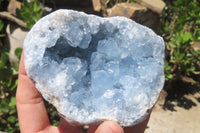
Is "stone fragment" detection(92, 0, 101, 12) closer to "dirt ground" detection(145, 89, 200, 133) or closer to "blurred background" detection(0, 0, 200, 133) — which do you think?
"blurred background" detection(0, 0, 200, 133)

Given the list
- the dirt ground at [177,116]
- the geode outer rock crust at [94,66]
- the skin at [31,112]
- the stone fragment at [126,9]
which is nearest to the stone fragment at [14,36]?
the skin at [31,112]

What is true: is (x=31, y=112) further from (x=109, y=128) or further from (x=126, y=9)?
(x=126, y=9)

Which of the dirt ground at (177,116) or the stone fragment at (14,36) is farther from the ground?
the stone fragment at (14,36)

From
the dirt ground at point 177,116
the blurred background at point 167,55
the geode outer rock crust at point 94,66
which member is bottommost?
the dirt ground at point 177,116

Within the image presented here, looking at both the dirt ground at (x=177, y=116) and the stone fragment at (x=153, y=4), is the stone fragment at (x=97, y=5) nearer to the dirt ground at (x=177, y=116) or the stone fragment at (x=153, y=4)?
the stone fragment at (x=153, y=4)

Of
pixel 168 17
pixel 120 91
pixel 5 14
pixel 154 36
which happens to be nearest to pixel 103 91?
pixel 120 91

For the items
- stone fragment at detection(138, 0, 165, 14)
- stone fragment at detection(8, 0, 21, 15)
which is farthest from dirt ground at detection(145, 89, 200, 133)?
stone fragment at detection(8, 0, 21, 15)

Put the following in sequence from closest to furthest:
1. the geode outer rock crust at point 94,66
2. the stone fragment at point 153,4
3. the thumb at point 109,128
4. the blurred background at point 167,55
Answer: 1. the thumb at point 109,128
2. the geode outer rock crust at point 94,66
3. the blurred background at point 167,55
4. the stone fragment at point 153,4
